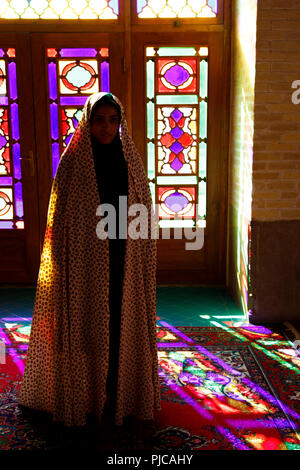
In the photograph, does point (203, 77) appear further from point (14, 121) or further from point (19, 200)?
point (19, 200)

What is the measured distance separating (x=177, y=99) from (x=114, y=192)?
7.97 ft

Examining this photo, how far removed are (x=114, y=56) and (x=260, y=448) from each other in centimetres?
339

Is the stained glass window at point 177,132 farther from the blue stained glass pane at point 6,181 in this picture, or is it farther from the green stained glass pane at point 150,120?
the blue stained glass pane at point 6,181

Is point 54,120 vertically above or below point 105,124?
above

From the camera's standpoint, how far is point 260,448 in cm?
231

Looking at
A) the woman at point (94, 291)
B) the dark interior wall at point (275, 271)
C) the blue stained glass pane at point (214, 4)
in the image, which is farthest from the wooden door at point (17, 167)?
the woman at point (94, 291)

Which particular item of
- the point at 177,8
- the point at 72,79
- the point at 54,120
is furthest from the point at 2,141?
the point at 177,8

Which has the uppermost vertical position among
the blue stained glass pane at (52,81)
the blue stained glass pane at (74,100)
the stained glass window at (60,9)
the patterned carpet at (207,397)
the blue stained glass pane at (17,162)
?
the stained glass window at (60,9)

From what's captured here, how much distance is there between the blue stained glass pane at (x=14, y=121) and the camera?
457 centimetres

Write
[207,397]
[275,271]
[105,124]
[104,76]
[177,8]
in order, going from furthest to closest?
[104,76], [177,8], [275,271], [207,397], [105,124]

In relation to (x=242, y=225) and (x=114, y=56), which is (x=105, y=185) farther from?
(x=114, y=56)

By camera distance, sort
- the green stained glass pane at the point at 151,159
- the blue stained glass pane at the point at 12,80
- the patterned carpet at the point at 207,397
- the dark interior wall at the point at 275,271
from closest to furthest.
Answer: the patterned carpet at the point at 207,397 → the dark interior wall at the point at 275,271 → the blue stained glass pane at the point at 12,80 → the green stained glass pane at the point at 151,159

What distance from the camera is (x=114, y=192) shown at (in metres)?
2.34

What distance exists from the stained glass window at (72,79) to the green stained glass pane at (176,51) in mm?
478
